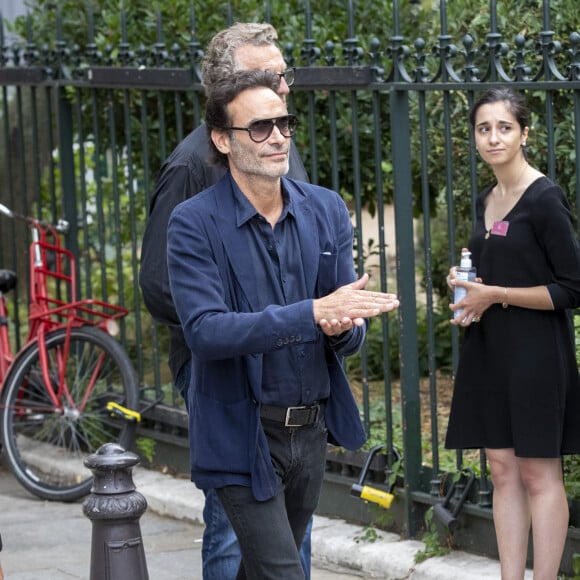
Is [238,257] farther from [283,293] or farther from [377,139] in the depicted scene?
[377,139]

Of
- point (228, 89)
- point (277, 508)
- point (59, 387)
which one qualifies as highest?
point (228, 89)

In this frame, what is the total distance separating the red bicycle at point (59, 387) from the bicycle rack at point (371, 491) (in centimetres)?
146

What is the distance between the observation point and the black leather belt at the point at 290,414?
353 cm

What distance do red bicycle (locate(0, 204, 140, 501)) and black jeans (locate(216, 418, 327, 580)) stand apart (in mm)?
3038

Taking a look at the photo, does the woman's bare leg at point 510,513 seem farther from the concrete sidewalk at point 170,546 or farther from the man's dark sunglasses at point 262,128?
the man's dark sunglasses at point 262,128

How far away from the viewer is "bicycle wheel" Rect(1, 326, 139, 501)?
21.8ft

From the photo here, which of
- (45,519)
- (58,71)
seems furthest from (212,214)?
(58,71)

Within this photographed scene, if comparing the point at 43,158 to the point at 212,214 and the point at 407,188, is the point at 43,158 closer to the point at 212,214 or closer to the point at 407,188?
the point at 407,188

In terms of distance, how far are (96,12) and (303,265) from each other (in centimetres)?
442

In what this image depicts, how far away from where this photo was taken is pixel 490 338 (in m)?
4.57

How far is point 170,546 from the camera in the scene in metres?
5.90

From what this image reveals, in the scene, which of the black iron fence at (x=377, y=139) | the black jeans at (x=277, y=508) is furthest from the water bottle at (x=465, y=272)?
the black jeans at (x=277, y=508)

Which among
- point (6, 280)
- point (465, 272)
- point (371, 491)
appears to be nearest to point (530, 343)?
point (465, 272)

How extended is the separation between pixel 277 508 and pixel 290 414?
261mm
